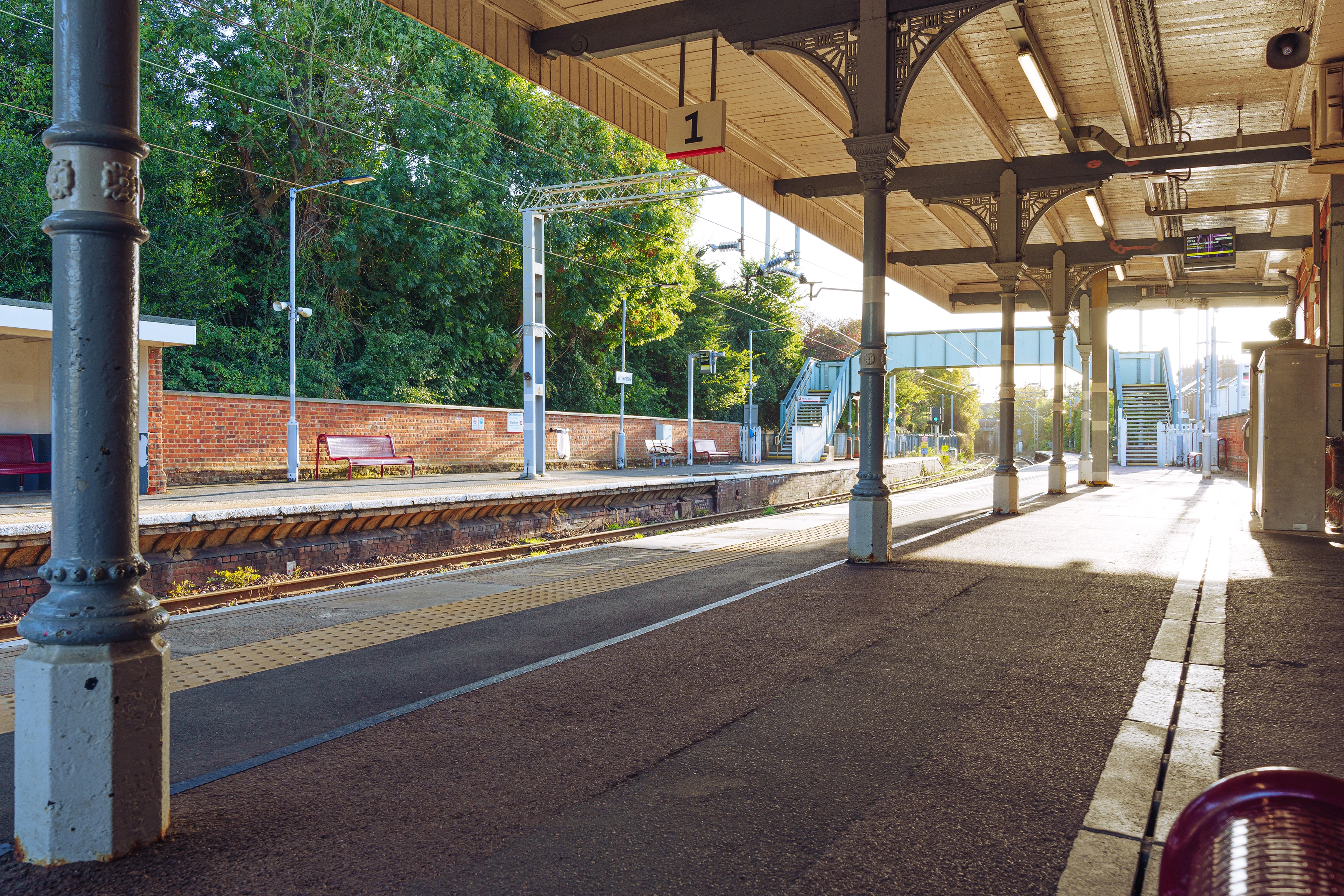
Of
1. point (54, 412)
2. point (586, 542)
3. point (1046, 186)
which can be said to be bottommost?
point (586, 542)

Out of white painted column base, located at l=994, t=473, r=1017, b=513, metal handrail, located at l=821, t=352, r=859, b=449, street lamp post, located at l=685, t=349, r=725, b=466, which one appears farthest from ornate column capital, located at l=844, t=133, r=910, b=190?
metal handrail, located at l=821, t=352, r=859, b=449

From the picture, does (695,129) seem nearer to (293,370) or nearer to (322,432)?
(293,370)

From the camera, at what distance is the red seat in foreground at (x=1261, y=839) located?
90 cm

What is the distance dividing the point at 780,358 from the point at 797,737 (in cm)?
4598

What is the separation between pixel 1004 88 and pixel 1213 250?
7.72 meters

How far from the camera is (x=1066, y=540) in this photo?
1045 cm

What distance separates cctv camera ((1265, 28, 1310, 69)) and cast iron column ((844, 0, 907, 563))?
356 cm

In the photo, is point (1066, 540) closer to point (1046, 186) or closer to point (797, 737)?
point (1046, 186)

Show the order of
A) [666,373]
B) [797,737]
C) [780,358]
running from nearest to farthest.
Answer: [797,737]
[666,373]
[780,358]

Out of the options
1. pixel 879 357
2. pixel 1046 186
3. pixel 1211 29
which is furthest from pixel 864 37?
pixel 1046 186

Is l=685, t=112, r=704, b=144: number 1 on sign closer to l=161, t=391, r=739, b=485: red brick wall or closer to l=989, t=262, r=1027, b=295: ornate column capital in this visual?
l=989, t=262, r=1027, b=295: ornate column capital

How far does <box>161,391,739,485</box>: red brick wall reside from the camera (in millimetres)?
16797

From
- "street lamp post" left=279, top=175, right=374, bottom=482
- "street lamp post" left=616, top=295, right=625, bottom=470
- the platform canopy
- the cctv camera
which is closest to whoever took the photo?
the cctv camera

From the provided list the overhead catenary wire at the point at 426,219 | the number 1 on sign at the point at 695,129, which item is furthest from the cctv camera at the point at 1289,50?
the overhead catenary wire at the point at 426,219
